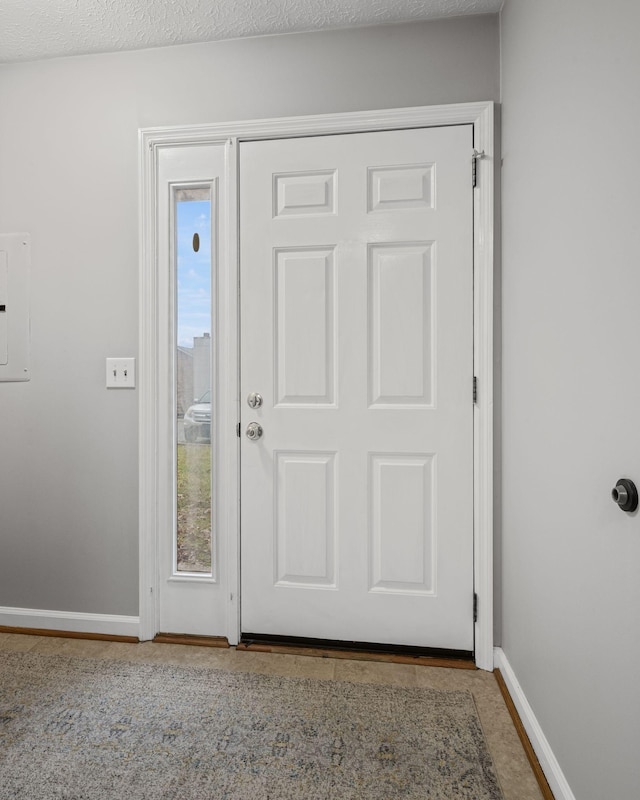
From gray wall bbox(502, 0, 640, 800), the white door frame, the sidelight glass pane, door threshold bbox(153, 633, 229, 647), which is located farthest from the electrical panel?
gray wall bbox(502, 0, 640, 800)

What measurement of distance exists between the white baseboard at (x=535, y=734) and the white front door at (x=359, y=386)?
163 millimetres

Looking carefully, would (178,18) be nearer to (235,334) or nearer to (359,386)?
(235,334)

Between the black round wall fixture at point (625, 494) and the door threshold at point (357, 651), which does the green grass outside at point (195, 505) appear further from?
the black round wall fixture at point (625, 494)

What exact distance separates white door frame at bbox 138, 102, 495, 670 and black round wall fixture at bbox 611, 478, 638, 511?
0.95m

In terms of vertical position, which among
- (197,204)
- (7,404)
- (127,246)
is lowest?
(7,404)

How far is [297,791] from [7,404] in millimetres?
1908

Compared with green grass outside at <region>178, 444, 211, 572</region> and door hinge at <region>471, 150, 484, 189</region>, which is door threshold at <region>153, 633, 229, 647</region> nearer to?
green grass outside at <region>178, 444, 211, 572</region>

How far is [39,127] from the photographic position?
2242mm

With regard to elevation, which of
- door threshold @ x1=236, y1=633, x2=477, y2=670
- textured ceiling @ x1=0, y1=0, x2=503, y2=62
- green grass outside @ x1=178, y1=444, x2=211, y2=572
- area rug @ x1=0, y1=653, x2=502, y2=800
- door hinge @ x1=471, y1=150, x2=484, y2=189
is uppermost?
textured ceiling @ x1=0, y1=0, x2=503, y2=62

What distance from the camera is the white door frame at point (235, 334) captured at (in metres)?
1.94

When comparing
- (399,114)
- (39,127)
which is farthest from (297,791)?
(39,127)

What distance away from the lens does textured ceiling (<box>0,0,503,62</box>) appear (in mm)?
1889

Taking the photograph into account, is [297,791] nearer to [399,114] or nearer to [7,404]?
[7,404]

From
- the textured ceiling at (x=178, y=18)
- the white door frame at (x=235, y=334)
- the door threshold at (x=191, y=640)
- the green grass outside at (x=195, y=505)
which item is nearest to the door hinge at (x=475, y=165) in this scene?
the white door frame at (x=235, y=334)
